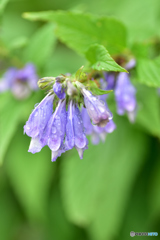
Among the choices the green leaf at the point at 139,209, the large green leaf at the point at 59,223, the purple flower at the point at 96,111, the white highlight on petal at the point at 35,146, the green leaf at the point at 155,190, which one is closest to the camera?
the purple flower at the point at 96,111

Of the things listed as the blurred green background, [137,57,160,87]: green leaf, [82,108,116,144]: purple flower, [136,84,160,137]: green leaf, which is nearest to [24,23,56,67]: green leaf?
the blurred green background

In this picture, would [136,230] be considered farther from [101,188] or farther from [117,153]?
[117,153]

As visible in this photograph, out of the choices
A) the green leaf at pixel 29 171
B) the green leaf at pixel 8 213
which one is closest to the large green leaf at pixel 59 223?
the green leaf at pixel 29 171

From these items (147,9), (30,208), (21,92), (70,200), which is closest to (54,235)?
(30,208)

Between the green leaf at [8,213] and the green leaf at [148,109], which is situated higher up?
the green leaf at [148,109]

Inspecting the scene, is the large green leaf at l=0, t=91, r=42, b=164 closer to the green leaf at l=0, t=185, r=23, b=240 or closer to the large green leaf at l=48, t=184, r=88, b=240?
the large green leaf at l=48, t=184, r=88, b=240

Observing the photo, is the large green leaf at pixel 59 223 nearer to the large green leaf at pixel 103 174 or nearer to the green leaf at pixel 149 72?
the large green leaf at pixel 103 174

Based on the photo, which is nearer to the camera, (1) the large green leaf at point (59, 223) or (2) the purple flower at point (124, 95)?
(2) the purple flower at point (124, 95)
